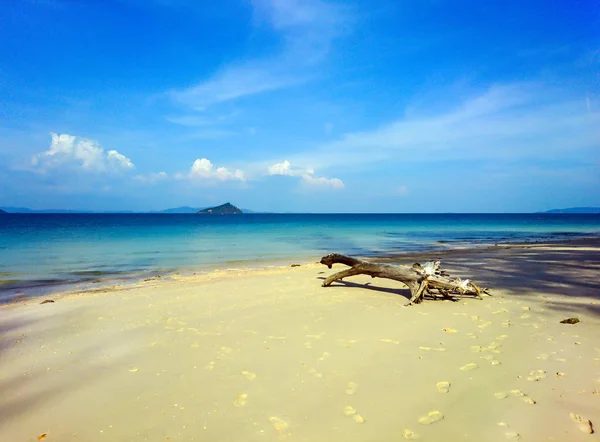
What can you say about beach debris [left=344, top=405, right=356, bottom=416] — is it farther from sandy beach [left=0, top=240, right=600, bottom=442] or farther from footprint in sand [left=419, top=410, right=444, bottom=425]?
footprint in sand [left=419, top=410, right=444, bottom=425]

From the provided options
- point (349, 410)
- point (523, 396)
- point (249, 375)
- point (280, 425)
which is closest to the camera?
point (280, 425)

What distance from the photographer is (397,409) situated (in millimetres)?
4254

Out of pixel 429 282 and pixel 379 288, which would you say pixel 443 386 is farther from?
pixel 379 288

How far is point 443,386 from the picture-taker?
188 inches

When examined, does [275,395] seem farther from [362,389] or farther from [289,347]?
[289,347]

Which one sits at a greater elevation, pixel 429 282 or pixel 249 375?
pixel 429 282

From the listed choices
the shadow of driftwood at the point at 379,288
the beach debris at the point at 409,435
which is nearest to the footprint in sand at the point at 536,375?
the beach debris at the point at 409,435

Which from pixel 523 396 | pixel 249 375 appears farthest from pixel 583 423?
pixel 249 375

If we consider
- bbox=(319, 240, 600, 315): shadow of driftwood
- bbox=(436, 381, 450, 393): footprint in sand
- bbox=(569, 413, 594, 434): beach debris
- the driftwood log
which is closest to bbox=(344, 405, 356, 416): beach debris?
bbox=(436, 381, 450, 393): footprint in sand

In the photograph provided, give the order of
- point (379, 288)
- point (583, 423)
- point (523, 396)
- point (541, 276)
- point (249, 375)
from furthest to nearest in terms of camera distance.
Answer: point (541, 276) < point (379, 288) < point (249, 375) < point (523, 396) < point (583, 423)

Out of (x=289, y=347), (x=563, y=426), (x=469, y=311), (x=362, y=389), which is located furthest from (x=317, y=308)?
(x=563, y=426)

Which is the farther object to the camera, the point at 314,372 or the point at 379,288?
the point at 379,288

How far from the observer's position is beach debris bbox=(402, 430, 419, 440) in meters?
→ 3.72

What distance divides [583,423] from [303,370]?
328 cm
